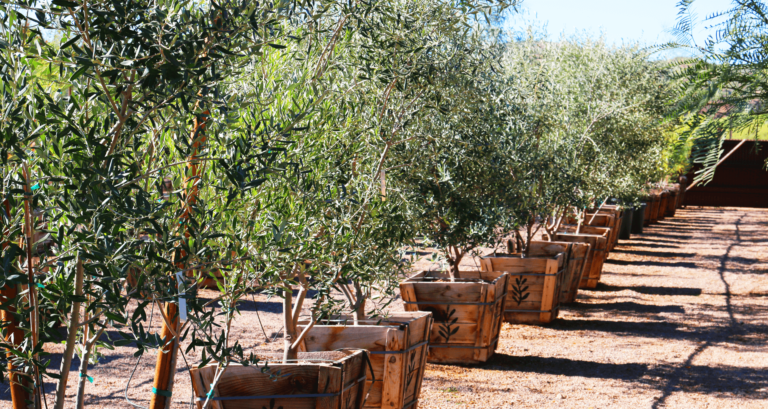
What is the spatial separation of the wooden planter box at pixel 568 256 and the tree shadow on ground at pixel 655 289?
1.50 m

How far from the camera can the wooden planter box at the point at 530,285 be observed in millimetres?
7973

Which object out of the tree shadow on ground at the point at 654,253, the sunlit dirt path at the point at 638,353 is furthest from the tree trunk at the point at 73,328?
the tree shadow on ground at the point at 654,253

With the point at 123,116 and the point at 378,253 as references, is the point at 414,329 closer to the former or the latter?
the point at 378,253

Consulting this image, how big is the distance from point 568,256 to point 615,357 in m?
2.46

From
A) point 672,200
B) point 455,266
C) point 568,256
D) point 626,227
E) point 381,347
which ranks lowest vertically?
point 626,227

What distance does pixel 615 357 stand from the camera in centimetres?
698

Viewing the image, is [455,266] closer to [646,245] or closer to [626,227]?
[646,245]

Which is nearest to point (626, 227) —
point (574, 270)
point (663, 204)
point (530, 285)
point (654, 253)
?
point (654, 253)

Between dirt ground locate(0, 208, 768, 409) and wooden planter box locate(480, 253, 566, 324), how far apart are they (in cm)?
19

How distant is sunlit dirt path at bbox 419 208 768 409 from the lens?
5645 mm

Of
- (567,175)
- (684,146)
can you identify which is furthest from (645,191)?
(684,146)

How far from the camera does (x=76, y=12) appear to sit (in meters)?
1.57

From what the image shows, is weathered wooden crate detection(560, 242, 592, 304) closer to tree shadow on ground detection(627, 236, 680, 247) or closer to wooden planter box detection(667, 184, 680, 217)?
tree shadow on ground detection(627, 236, 680, 247)

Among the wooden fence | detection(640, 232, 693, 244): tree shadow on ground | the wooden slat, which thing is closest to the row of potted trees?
the wooden slat
